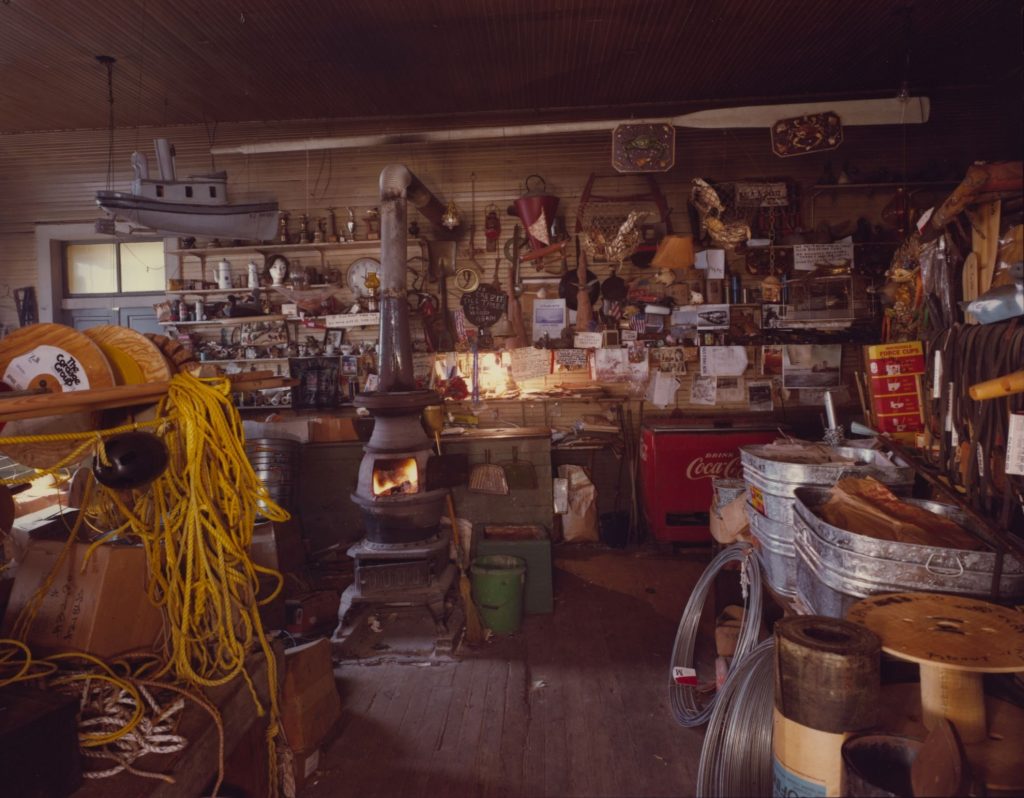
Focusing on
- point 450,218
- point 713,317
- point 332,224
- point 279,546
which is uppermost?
point 332,224

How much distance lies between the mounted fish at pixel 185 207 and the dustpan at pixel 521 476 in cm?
337

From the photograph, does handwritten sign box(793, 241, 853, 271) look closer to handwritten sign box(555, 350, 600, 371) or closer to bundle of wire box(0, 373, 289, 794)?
handwritten sign box(555, 350, 600, 371)

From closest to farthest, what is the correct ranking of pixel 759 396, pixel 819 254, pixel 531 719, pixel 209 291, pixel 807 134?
pixel 531 719 → pixel 807 134 → pixel 819 254 → pixel 759 396 → pixel 209 291

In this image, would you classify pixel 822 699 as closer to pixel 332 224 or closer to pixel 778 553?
pixel 778 553

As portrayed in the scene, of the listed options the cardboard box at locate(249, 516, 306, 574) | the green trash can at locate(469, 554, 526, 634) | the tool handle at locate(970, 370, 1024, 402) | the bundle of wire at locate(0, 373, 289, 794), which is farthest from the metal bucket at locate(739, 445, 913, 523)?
the cardboard box at locate(249, 516, 306, 574)

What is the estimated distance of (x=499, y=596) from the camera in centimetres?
455

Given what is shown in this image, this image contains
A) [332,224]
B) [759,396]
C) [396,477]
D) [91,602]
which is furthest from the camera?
[332,224]

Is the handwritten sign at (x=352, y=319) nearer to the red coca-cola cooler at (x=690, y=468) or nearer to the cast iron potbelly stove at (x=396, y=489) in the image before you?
the cast iron potbelly stove at (x=396, y=489)

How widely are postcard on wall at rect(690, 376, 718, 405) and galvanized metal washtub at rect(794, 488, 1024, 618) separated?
4935 millimetres

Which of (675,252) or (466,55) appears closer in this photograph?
(466,55)

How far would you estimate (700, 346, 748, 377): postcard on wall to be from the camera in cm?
695

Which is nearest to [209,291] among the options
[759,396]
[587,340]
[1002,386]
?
[587,340]

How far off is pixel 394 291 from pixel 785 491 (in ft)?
11.7

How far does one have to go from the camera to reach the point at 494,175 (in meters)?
7.14
